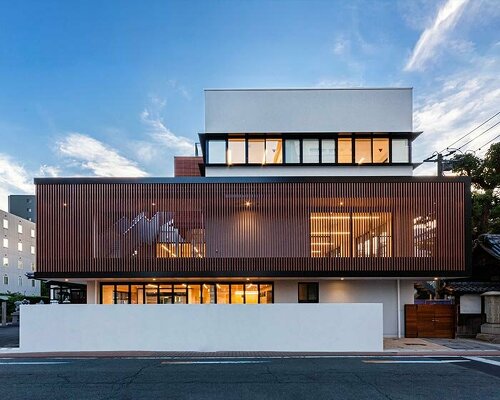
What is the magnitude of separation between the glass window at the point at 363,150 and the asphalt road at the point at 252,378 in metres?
9.88

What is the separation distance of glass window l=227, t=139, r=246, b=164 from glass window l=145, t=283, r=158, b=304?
7.27 m

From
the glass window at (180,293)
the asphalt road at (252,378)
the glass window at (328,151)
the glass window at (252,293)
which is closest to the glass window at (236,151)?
the glass window at (328,151)

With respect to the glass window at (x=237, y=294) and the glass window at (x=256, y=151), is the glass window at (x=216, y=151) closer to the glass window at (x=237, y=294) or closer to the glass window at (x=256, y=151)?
the glass window at (x=256, y=151)

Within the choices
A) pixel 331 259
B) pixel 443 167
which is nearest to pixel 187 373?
pixel 331 259

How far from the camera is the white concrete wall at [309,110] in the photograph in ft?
59.9

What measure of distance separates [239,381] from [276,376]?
1054 millimetres

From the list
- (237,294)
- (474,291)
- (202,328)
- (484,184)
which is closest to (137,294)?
(237,294)

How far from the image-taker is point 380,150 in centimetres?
1823

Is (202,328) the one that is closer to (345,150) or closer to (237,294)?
(237,294)

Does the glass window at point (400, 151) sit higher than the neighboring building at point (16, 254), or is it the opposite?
the glass window at point (400, 151)

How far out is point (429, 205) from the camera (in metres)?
15.2

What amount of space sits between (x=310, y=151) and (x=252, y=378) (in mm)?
12305

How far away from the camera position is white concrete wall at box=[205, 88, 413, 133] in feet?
59.9

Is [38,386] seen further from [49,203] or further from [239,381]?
[49,203]
